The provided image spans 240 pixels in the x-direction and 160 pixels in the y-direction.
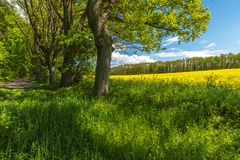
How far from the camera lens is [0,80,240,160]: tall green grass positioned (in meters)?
5.94

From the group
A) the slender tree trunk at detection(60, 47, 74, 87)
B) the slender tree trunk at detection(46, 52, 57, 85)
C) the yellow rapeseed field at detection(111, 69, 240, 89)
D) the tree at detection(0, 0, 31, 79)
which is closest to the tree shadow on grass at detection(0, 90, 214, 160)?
the yellow rapeseed field at detection(111, 69, 240, 89)

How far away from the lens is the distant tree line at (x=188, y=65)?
221 feet

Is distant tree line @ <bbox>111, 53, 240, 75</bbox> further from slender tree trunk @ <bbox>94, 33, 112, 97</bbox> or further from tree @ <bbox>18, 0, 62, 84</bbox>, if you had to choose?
slender tree trunk @ <bbox>94, 33, 112, 97</bbox>

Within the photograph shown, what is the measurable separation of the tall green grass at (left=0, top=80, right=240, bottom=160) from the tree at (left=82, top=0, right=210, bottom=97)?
11.1ft

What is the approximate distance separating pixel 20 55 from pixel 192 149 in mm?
32056

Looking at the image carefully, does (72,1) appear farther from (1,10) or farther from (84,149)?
(84,149)

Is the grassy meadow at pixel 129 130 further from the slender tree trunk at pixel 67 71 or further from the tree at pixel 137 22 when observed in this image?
the slender tree trunk at pixel 67 71

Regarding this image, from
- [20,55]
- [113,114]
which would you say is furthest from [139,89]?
[20,55]

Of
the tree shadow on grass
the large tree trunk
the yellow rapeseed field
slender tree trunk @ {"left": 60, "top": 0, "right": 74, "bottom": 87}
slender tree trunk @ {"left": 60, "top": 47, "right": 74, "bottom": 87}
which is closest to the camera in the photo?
the tree shadow on grass

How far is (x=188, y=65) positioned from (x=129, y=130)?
72.3 m

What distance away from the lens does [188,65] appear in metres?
77.4

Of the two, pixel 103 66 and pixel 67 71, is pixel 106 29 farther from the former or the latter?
pixel 67 71

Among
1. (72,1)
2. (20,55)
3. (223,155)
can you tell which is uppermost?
(72,1)

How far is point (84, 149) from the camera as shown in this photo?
6.26 meters
